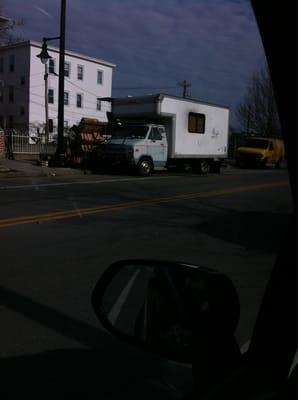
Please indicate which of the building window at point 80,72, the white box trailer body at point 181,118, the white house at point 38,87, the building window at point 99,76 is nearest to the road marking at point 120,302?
the white box trailer body at point 181,118

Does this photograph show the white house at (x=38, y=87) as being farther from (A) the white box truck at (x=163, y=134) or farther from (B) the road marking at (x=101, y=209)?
→ (B) the road marking at (x=101, y=209)

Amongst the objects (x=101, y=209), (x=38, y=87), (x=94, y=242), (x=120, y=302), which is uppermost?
(x=38, y=87)

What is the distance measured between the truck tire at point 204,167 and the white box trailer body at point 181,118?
318 millimetres

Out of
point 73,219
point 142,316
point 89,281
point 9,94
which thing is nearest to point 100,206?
point 73,219

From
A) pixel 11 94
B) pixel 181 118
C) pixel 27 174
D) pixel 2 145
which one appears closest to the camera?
pixel 27 174

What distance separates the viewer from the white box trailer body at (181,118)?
870 inches

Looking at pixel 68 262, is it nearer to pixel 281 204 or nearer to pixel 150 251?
pixel 150 251

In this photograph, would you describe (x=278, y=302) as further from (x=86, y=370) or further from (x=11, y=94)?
(x=11, y=94)

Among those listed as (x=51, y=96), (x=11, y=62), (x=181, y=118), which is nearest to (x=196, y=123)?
(x=181, y=118)

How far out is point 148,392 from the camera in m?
Result: 3.16

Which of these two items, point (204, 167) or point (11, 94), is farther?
point (11, 94)

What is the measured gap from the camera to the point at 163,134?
22062mm

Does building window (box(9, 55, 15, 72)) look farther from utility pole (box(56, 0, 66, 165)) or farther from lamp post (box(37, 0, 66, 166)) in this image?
utility pole (box(56, 0, 66, 165))

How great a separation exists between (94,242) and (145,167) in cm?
1395
